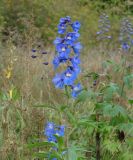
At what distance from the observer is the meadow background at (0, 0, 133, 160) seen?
4.51m

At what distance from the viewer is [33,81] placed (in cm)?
685

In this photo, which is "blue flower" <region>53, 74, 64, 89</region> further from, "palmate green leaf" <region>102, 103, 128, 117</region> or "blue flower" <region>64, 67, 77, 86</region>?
"palmate green leaf" <region>102, 103, 128, 117</region>

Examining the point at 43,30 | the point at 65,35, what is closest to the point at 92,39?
the point at 43,30

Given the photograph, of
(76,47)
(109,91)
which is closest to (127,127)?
(109,91)

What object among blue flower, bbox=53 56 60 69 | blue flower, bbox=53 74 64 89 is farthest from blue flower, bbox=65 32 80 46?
blue flower, bbox=53 74 64 89

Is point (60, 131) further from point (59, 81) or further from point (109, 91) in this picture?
point (109, 91)

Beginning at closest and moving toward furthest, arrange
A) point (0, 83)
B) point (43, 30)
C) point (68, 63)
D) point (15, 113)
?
1. point (68, 63)
2. point (15, 113)
3. point (0, 83)
4. point (43, 30)

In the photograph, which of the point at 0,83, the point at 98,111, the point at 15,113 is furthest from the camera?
the point at 0,83

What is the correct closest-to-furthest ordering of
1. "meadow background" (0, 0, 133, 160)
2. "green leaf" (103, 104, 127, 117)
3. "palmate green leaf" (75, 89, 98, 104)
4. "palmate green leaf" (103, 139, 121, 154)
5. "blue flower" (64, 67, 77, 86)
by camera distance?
"blue flower" (64, 67, 77, 86) → "green leaf" (103, 104, 127, 117) → "palmate green leaf" (75, 89, 98, 104) → "palmate green leaf" (103, 139, 121, 154) → "meadow background" (0, 0, 133, 160)

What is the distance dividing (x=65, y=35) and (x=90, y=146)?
4.22ft

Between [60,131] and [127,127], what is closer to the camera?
[60,131]

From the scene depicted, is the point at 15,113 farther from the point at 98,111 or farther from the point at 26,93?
the point at 98,111

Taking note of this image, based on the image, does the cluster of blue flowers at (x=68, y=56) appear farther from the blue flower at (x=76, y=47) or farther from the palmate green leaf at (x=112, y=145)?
the palmate green leaf at (x=112, y=145)

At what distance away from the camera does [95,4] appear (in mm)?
17531
